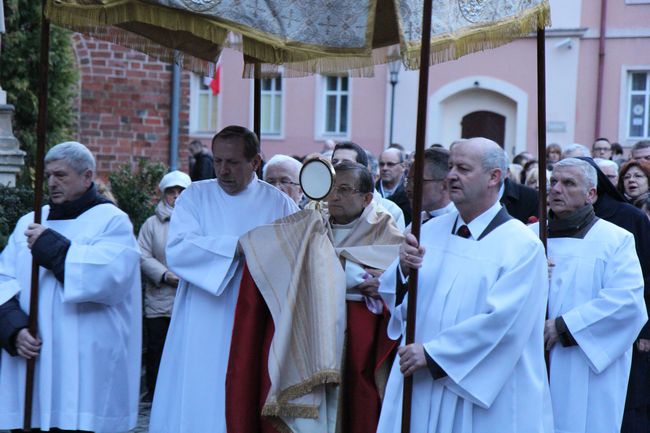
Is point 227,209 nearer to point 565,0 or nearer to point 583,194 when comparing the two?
point 583,194

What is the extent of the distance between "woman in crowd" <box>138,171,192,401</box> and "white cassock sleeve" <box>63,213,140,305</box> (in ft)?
8.52

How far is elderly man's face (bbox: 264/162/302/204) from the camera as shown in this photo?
753 centimetres

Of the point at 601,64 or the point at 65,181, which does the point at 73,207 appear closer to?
the point at 65,181

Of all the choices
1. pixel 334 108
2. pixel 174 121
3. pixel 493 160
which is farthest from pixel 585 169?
pixel 334 108

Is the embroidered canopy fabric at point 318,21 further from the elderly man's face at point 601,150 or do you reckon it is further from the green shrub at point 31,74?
the elderly man's face at point 601,150

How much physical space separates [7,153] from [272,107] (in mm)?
17913

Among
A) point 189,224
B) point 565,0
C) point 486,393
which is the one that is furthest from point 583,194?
point 565,0

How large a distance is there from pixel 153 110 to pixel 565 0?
40.1 ft

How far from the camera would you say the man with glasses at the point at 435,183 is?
635 centimetres

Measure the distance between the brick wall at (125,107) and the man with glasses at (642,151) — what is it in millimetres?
6520

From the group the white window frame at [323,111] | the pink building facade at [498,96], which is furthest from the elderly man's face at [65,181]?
the white window frame at [323,111]

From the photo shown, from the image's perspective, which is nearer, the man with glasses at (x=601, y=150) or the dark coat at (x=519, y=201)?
the dark coat at (x=519, y=201)

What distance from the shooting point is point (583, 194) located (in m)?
6.08

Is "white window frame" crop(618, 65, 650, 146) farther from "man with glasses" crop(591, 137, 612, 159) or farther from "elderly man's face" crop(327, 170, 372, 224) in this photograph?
"elderly man's face" crop(327, 170, 372, 224)
